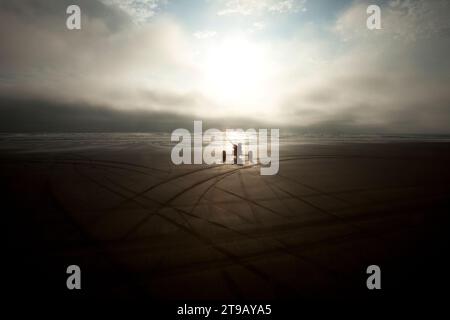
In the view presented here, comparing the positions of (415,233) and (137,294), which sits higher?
(415,233)

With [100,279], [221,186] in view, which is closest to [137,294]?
[100,279]

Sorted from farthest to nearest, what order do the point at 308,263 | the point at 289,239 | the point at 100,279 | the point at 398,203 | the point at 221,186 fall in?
the point at 221,186 < the point at 398,203 < the point at 289,239 < the point at 308,263 < the point at 100,279

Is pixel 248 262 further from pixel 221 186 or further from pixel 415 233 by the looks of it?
pixel 221 186

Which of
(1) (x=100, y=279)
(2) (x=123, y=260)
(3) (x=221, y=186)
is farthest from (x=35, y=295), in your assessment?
(3) (x=221, y=186)

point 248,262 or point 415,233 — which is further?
point 415,233
